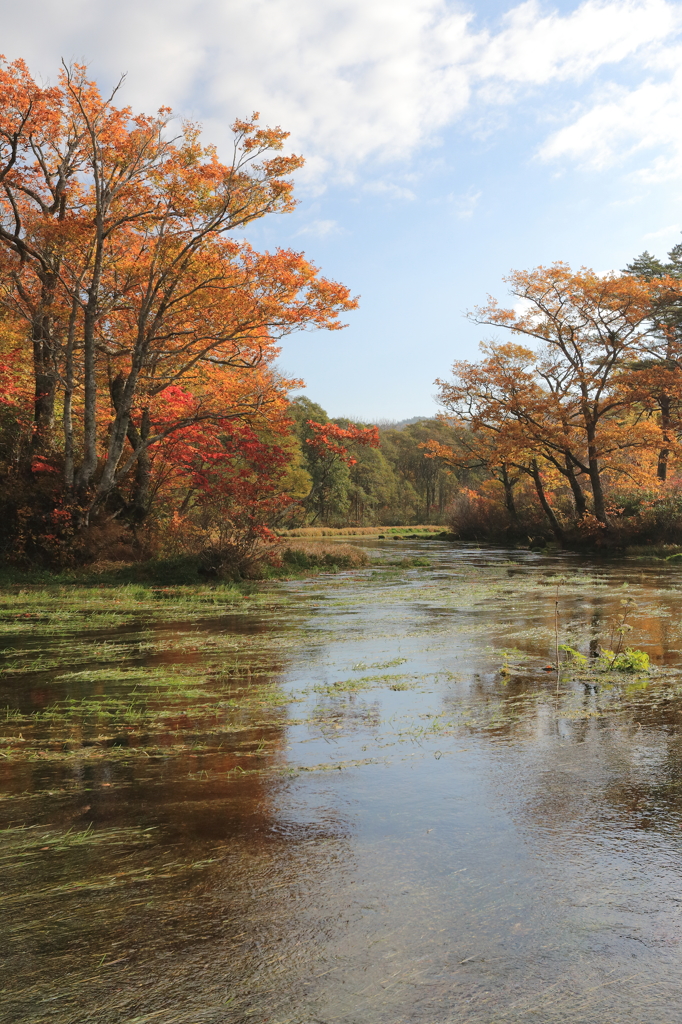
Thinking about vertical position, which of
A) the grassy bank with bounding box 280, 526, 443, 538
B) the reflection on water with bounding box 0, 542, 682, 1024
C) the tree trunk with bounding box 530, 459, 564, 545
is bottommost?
the reflection on water with bounding box 0, 542, 682, 1024

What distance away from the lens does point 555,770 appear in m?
4.15

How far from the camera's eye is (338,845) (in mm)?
3168

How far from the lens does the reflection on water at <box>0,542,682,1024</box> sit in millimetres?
2174

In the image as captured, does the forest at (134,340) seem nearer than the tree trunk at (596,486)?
Yes

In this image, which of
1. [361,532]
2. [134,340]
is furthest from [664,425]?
[361,532]

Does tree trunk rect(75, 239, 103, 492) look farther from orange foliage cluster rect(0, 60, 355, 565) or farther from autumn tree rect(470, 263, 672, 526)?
autumn tree rect(470, 263, 672, 526)

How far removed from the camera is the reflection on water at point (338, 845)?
2174mm

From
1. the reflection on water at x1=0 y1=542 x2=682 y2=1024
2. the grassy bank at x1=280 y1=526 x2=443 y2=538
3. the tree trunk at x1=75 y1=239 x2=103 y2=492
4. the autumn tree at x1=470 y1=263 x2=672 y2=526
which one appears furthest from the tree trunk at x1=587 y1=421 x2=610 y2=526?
the reflection on water at x1=0 y1=542 x2=682 y2=1024

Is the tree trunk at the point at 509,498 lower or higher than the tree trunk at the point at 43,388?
lower

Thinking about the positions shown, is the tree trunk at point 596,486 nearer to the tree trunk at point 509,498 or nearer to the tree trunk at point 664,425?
the tree trunk at point 664,425

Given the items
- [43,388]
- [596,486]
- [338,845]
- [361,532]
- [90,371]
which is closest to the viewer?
[338,845]

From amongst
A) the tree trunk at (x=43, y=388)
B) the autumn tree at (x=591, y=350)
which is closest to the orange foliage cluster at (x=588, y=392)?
the autumn tree at (x=591, y=350)

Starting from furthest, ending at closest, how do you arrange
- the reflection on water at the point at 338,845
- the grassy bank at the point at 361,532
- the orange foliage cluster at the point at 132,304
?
the grassy bank at the point at 361,532 → the orange foliage cluster at the point at 132,304 → the reflection on water at the point at 338,845

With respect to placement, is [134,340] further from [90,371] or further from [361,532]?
[361,532]
